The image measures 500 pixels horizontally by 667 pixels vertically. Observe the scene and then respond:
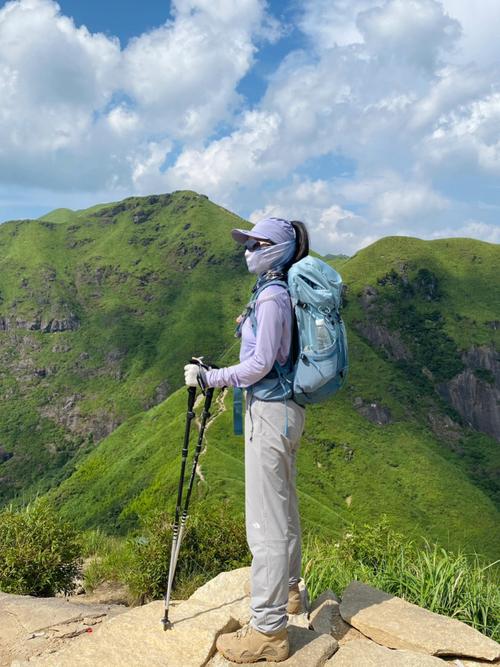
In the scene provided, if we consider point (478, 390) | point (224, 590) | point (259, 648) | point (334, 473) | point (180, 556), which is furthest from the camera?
point (478, 390)

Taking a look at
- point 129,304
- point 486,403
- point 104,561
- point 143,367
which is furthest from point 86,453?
point 104,561

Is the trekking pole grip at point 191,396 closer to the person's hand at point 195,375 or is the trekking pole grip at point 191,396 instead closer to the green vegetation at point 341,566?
the person's hand at point 195,375

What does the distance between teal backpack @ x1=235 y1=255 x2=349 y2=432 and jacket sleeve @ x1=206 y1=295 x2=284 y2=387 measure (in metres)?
0.17

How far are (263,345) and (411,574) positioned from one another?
3652 mm

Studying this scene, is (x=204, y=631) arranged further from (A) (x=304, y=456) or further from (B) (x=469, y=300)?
(B) (x=469, y=300)

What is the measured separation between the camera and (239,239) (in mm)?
5367

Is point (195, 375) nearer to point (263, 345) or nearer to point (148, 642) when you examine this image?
point (263, 345)

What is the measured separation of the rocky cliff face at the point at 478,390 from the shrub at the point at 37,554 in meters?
135

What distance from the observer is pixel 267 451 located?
470 centimetres

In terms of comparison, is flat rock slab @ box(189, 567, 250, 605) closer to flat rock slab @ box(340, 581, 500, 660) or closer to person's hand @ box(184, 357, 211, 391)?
flat rock slab @ box(340, 581, 500, 660)

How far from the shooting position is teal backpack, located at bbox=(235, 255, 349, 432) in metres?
4.73

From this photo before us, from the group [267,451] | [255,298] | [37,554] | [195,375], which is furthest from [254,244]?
[37,554]

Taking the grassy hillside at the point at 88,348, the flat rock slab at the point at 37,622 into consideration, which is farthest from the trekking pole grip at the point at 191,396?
the grassy hillside at the point at 88,348

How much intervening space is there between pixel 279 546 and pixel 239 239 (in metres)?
2.75
